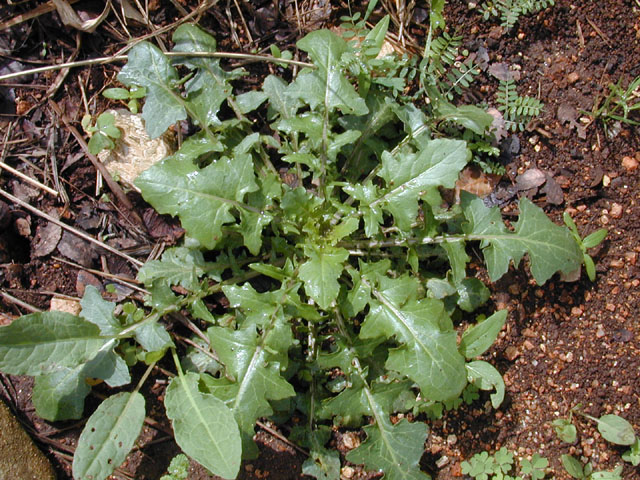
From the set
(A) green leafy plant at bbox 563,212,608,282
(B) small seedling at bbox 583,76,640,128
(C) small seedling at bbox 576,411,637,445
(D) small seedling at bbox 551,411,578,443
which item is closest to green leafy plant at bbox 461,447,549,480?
(D) small seedling at bbox 551,411,578,443

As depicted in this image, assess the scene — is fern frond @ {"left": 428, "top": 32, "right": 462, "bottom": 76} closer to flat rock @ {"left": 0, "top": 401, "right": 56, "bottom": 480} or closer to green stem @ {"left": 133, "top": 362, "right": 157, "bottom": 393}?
green stem @ {"left": 133, "top": 362, "right": 157, "bottom": 393}

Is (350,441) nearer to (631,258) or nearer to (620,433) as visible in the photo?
(620,433)

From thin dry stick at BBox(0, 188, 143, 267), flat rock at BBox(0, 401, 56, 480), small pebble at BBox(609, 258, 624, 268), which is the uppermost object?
thin dry stick at BBox(0, 188, 143, 267)

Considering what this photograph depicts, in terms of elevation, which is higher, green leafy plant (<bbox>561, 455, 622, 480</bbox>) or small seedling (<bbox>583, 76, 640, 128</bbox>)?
small seedling (<bbox>583, 76, 640, 128</bbox>)

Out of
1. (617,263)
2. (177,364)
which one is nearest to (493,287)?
(617,263)

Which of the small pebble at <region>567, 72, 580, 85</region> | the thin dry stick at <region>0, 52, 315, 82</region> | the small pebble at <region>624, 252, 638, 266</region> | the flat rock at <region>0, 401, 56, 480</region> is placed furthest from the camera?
the small pebble at <region>567, 72, 580, 85</region>

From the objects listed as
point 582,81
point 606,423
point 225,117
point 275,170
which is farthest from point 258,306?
point 582,81

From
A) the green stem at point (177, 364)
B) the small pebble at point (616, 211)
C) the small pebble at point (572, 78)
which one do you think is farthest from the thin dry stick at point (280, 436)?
the small pebble at point (572, 78)
